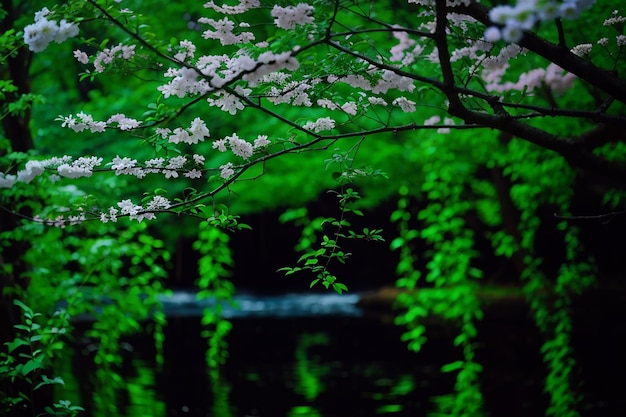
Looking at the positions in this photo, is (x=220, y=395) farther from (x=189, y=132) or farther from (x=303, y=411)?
(x=189, y=132)

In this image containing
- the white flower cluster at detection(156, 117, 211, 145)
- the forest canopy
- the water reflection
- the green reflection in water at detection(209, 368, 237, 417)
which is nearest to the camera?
the forest canopy

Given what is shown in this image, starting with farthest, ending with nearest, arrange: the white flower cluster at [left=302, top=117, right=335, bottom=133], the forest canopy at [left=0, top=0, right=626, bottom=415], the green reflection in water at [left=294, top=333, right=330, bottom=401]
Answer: the green reflection in water at [left=294, top=333, right=330, bottom=401]
the white flower cluster at [left=302, top=117, right=335, bottom=133]
the forest canopy at [left=0, top=0, right=626, bottom=415]

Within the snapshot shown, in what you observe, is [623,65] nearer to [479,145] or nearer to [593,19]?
[593,19]

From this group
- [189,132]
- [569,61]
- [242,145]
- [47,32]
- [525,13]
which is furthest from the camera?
[242,145]

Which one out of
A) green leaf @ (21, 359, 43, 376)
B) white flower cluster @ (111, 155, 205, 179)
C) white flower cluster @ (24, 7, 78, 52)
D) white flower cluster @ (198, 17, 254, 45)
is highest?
white flower cluster @ (198, 17, 254, 45)

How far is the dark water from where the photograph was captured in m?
6.46

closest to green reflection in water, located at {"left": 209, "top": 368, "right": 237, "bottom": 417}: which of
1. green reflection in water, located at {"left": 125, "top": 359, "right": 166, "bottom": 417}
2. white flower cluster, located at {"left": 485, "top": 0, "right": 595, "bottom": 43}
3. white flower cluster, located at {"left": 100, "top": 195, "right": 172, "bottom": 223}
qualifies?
green reflection in water, located at {"left": 125, "top": 359, "right": 166, "bottom": 417}

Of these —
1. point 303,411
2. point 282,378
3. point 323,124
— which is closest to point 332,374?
point 282,378

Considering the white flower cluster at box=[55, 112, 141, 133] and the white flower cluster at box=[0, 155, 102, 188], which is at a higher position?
the white flower cluster at box=[55, 112, 141, 133]

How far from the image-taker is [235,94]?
2.75m

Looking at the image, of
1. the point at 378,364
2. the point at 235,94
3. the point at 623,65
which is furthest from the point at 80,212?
the point at 378,364

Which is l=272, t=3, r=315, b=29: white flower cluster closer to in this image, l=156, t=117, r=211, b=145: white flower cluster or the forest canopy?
the forest canopy

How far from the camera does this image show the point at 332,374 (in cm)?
811

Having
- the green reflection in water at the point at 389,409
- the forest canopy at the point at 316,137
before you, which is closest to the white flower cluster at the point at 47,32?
the forest canopy at the point at 316,137
